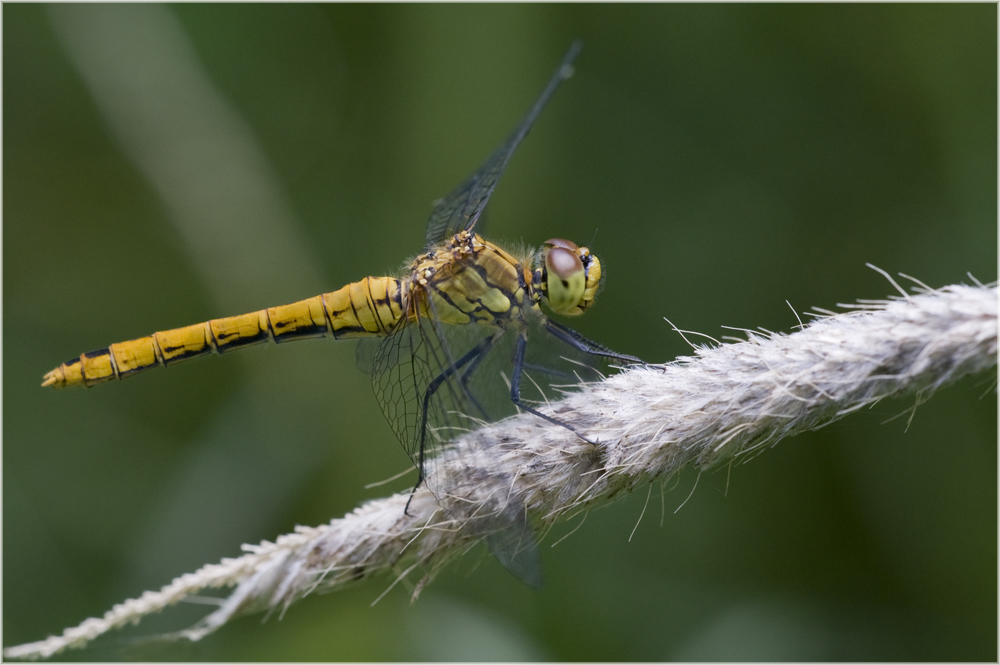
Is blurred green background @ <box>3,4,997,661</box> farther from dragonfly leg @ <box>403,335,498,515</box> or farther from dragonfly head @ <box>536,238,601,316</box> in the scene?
dragonfly leg @ <box>403,335,498,515</box>

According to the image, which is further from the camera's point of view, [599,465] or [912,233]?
[912,233]

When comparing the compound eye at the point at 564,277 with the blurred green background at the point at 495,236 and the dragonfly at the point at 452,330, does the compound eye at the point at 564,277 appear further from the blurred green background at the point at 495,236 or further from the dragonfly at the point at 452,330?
the blurred green background at the point at 495,236

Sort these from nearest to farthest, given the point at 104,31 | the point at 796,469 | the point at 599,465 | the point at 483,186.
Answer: the point at 599,465 → the point at 483,186 → the point at 796,469 → the point at 104,31

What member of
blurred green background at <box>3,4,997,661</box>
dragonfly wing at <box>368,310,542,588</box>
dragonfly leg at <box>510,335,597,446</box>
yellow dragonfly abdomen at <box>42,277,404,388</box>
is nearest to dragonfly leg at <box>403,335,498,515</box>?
dragonfly wing at <box>368,310,542,588</box>

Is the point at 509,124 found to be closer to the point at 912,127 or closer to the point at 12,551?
the point at 912,127

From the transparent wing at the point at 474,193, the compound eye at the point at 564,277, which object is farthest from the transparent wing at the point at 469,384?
the transparent wing at the point at 474,193

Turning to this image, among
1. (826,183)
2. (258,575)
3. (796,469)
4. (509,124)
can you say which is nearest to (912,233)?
(826,183)
